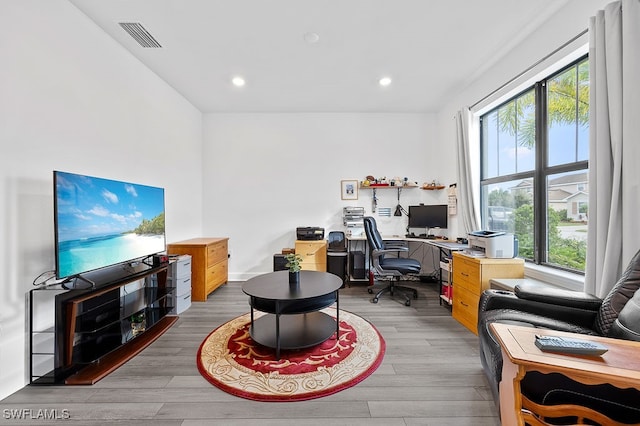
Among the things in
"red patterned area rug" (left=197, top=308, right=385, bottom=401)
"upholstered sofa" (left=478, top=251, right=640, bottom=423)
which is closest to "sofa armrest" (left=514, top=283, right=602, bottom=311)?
"upholstered sofa" (left=478, top=251, right=640, bottom=423)

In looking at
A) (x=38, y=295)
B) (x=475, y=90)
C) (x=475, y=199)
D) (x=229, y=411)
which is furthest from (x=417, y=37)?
(x=38, y=295)

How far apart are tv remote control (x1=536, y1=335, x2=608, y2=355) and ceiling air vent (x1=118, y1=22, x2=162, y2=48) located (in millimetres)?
3626

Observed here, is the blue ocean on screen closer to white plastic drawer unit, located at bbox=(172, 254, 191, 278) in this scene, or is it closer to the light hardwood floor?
white plastic drawer unit, located at bbox=(172, 254, 191, 278)

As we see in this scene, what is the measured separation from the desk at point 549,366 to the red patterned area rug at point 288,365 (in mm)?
966

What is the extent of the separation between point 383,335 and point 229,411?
1453 millimetres

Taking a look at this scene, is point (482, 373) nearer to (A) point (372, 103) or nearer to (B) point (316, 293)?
(B) point (316, 293)

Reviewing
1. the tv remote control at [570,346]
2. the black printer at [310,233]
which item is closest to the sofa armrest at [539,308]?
the tv remote control at [570,346]

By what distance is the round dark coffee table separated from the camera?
6.79 feet

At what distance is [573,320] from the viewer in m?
1.65

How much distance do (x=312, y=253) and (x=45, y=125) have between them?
10.3 ft

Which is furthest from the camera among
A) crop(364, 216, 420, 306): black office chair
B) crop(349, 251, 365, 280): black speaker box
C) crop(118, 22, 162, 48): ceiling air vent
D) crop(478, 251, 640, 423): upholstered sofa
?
crop(349, 251, 365, 280): black speaker box

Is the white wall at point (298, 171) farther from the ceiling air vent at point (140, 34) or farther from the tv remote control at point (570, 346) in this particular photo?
the tv remote control at point (570, 346)

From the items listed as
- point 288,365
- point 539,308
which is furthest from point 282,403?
point 539,308

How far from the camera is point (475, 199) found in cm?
335
